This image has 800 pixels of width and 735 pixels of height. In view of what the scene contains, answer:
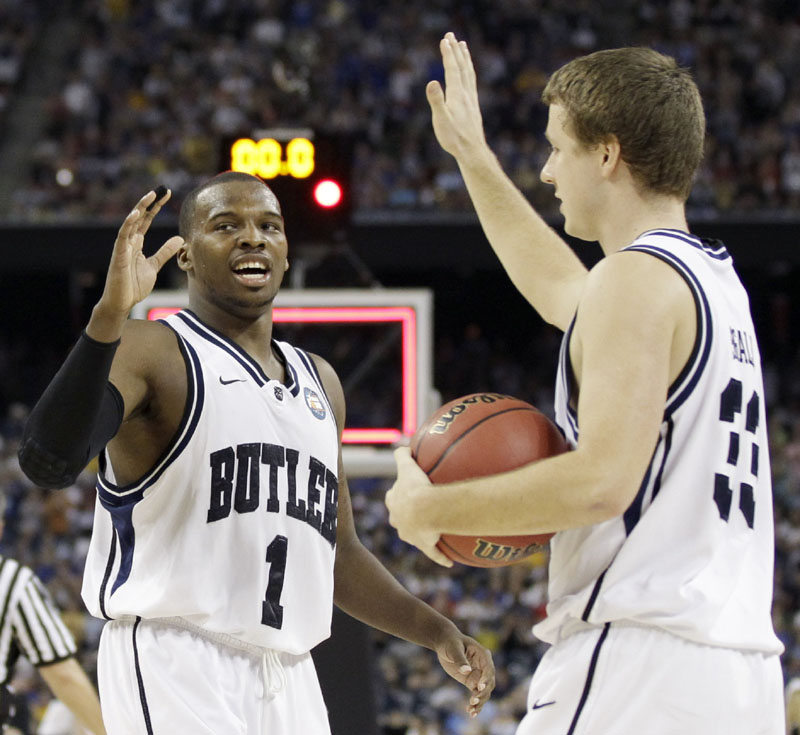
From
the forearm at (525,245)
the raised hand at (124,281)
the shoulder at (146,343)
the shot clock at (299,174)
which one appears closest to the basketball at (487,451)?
the forearm at (525,245)

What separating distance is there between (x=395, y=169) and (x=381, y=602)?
1191cm

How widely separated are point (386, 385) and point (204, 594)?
11.9 metres

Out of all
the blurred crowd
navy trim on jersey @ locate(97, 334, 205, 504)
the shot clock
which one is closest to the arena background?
the blurred crowd

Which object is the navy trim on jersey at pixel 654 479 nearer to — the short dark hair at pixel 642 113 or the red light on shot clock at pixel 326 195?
the short dark hair at pixel 642 113

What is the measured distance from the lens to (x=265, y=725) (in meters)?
3.16

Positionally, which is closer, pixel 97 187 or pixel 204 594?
pixel 204 594

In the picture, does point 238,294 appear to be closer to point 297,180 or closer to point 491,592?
point 297,180

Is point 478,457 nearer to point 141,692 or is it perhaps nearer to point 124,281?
point 124,281

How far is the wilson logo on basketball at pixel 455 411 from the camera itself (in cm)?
263

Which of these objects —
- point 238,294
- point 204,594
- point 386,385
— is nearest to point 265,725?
point 204,594

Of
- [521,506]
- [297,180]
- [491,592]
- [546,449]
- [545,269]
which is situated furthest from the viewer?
[491,592]

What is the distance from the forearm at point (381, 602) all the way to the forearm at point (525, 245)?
1.02m

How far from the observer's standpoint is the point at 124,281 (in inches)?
104

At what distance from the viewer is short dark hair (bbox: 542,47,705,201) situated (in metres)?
2.44
